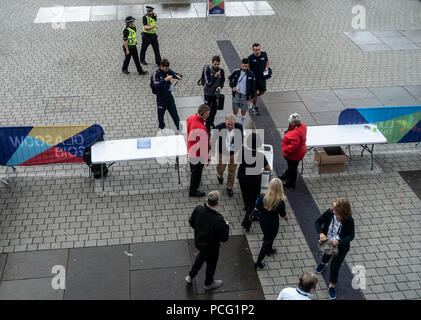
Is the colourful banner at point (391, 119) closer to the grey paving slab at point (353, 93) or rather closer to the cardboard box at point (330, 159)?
the cardboard box at point (330, 159)

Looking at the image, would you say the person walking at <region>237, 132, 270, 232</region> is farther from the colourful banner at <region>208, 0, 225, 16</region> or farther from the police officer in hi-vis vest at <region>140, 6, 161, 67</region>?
the colourful banner at <region>208, 0, 225, 16</region>

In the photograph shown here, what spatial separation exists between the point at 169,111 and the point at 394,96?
19.6 ft

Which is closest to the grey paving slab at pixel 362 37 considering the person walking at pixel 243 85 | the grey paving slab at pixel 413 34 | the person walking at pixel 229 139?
the grey paving slab at pixel 413 34

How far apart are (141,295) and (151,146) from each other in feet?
10.1

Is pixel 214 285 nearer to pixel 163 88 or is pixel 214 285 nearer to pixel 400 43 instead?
pixel 163 88

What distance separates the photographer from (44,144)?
28.9ft

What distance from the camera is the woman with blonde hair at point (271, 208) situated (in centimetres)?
658

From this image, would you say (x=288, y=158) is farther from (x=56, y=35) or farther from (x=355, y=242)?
(x=56, y=35)

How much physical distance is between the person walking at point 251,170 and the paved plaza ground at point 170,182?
707 millimetres

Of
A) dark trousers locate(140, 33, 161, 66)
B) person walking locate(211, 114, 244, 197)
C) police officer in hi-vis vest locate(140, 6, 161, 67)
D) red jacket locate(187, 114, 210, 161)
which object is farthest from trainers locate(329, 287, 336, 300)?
police officer in hi-vis vest locate(140, 6, 161, 67)

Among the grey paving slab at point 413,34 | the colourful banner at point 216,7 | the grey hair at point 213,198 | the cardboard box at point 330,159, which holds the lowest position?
the grey paving slab at point 413,34

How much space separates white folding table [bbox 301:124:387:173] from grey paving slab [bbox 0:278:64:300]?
5.14 metres

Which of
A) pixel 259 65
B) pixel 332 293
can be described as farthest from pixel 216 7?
pixel 332 293

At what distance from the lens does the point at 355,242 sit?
7961 mm
